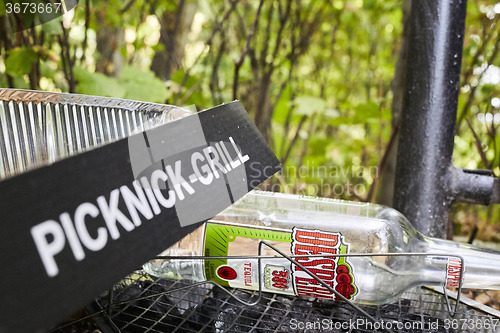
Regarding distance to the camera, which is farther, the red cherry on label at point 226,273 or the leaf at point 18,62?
the leaf at point 18,62

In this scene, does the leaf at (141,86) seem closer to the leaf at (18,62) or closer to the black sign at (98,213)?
the leaf at (18,62)

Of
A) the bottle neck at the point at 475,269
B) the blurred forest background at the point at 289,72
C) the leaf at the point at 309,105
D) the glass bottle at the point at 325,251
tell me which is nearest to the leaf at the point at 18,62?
the blurred forest background at the point at 289,72

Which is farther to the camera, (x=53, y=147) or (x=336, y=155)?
(x=336, y=155)

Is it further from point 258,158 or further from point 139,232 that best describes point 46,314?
point 258,158

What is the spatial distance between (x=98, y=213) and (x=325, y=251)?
0.30 m

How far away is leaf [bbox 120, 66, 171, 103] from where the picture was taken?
36.8 inches

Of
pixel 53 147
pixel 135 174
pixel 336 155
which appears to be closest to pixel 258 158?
pixel 135 174

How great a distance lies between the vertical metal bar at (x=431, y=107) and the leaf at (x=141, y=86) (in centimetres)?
54

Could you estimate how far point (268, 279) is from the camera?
1.75 ft

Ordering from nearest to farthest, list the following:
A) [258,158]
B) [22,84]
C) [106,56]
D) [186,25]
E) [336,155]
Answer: [258,158] → [22,84] → [336,155] → [186,25] → [106,56]

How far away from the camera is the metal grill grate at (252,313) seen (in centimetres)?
46

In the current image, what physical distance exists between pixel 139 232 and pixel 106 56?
2.29 m

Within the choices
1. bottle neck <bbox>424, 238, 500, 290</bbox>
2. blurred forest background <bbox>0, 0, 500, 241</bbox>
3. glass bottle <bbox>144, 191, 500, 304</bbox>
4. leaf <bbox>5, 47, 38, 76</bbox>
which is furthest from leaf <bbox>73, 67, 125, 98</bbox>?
bottle neck <bbox>424, 238, 500, 290</bbox>

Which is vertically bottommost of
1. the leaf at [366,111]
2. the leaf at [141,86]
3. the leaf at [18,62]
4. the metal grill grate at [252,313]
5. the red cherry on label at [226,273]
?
the metal grill grate at [252,313]
